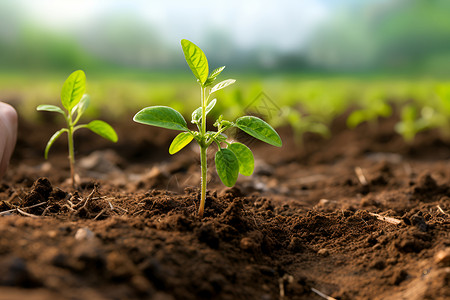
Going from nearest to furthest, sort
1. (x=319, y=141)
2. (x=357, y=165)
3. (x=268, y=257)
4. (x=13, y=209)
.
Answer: (x=268, y=257), (x=13, y=209), (x=357, y=165), (x=319, y=141)

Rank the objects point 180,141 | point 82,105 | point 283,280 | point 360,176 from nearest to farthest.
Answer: point 283,280 → point 180,141 → point 82,105 → point 360,176

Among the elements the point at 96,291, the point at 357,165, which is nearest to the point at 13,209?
the point at 96,291

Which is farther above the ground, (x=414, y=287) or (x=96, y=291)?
(x=96, y=291)

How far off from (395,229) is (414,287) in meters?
0.45

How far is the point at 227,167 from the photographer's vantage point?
5.15 feet

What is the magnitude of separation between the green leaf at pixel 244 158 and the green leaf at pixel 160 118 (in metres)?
0.25

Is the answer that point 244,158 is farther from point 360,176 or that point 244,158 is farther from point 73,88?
point 360,176

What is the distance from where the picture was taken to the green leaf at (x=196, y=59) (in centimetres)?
162

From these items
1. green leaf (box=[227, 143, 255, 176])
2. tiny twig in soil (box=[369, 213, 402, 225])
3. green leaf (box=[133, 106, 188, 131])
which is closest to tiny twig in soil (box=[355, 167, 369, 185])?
tiny twig in soil (box=[369, 213, 402, 225])

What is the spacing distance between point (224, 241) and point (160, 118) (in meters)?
0.57

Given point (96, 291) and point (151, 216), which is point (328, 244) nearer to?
point (151, 216)

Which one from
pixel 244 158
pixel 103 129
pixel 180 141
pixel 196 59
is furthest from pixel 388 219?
pixel 103 129

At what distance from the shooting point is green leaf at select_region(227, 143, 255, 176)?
5.46ft

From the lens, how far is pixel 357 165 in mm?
3719
